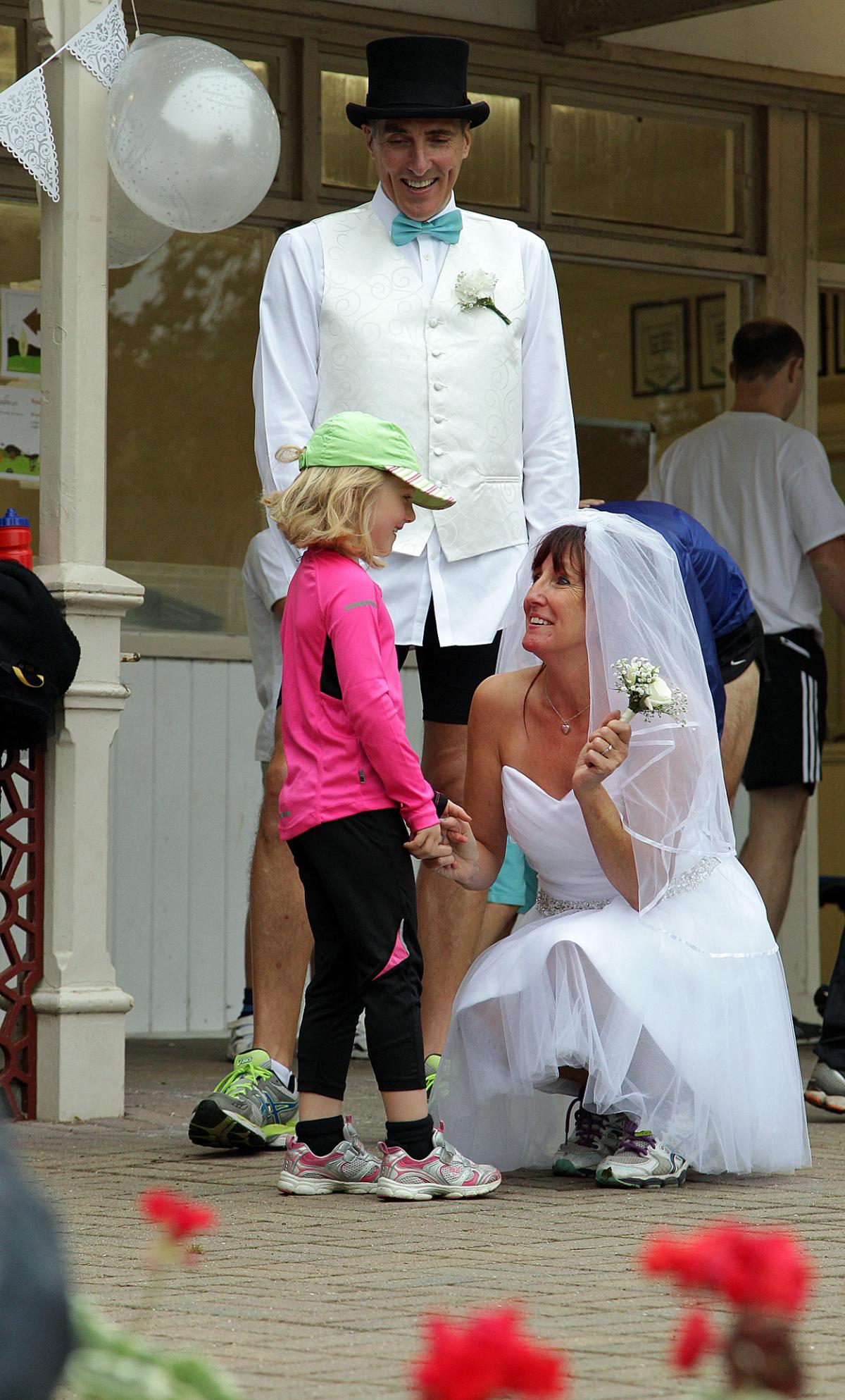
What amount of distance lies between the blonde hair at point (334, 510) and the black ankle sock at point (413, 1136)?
40.9 inches

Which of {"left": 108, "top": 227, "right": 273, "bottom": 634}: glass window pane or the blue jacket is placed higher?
{"left": 108, "top": 227, "right": 273, "bottom": 634}: glass window pane

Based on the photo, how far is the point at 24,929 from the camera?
16.4 ft

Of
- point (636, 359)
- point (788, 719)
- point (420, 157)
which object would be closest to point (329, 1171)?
point (420, 157)

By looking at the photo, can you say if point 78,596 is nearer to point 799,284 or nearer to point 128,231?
point 128,231

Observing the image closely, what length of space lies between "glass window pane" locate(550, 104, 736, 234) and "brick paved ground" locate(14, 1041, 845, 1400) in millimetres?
3965

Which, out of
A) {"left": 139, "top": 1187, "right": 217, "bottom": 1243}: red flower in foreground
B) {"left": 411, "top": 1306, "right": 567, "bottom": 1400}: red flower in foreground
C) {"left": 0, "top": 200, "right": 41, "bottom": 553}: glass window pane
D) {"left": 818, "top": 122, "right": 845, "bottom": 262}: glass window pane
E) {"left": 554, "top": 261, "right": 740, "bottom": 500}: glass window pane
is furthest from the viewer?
{"left": 818, "top": 122, "right": 845, "bottom": 262}: glass window pane

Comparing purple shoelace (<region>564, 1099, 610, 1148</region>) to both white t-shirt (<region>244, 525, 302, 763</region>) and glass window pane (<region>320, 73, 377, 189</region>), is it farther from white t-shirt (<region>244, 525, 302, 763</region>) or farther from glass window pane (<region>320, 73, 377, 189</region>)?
glass window pane (<region>320, 73, 377, 189</region>)

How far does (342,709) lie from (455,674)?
0.87 meters

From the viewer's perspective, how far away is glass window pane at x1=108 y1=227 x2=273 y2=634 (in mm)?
6801

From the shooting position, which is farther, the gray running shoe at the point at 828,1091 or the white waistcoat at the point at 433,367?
the gray running shoe at the point at 828,1091

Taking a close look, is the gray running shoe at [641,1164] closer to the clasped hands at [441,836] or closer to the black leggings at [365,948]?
the black leggings at [365,948]

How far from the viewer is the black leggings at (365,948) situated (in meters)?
3.80

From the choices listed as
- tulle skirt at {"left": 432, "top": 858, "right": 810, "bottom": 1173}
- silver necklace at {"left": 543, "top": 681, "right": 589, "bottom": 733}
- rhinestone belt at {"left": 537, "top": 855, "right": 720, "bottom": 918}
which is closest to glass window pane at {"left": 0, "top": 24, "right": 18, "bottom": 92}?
silver necklace at {"left": 543, "top": 681, "right": 589, "bottom": 733}

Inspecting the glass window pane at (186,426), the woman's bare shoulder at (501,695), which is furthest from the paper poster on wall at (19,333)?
the woman's bare shoulder at (501,695)
